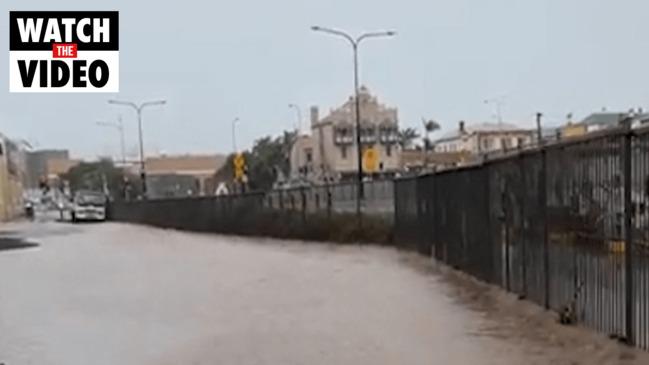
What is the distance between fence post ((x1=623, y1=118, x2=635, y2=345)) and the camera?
11.8 metres

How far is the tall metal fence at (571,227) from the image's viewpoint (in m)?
11.8

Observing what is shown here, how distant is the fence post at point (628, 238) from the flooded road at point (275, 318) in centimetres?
27

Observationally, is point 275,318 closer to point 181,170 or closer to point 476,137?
point 476,137

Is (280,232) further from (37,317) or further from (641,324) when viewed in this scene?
(641,324)

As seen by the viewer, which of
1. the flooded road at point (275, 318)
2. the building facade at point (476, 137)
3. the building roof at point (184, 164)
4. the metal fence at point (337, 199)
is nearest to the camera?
the flooded road at point (275, 318)

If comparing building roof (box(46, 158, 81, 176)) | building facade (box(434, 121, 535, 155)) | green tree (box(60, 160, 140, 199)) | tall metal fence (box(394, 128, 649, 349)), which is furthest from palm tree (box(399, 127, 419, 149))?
tall metal fence (box(394, 128, 649, 349))

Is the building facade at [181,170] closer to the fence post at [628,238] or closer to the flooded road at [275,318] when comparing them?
the flooded road at [275,318]


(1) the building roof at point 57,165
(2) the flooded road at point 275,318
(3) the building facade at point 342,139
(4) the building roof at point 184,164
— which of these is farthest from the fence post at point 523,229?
(1) the building roof at point 57,165

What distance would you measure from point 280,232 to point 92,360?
1303 inches

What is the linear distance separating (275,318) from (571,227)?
170 inches

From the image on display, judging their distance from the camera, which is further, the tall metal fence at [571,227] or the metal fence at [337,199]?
the metal fence at [337,199]

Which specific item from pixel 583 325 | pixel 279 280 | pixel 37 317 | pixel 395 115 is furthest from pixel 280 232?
pixel 395 115

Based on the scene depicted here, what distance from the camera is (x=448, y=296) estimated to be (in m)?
19.2

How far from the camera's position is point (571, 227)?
14.3 metres
